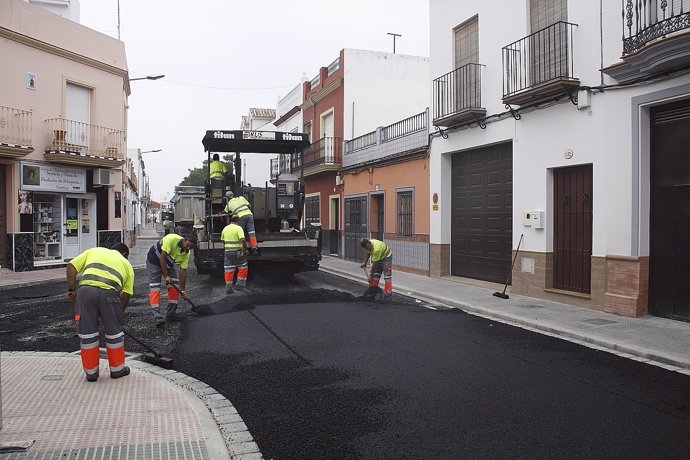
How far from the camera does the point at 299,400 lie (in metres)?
4.39

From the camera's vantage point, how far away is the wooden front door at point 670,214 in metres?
7.40

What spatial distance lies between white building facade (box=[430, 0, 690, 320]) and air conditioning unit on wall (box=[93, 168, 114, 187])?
10.7 meters

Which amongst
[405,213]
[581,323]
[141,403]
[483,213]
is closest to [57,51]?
[405,213]

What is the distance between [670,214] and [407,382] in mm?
5160

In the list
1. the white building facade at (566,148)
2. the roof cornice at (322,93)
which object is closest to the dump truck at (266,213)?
the white building facade at (566,148)

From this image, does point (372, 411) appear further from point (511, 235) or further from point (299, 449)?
point (511, 235)

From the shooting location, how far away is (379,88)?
807 inches

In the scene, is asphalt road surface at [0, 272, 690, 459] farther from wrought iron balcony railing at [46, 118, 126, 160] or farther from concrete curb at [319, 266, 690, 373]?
wrought iron balcony railing at [46, 118, 126, 160]

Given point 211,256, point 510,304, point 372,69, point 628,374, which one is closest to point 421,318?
point 510,304

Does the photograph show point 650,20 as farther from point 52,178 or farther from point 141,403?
point 52,178

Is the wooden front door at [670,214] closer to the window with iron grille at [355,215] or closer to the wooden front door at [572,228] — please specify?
the wooden front door at [572,228]

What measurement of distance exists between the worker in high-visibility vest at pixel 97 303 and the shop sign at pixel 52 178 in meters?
12.1

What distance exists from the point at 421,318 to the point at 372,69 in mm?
14558

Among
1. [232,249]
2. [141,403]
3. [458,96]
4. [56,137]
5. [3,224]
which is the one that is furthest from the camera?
[56,137]
